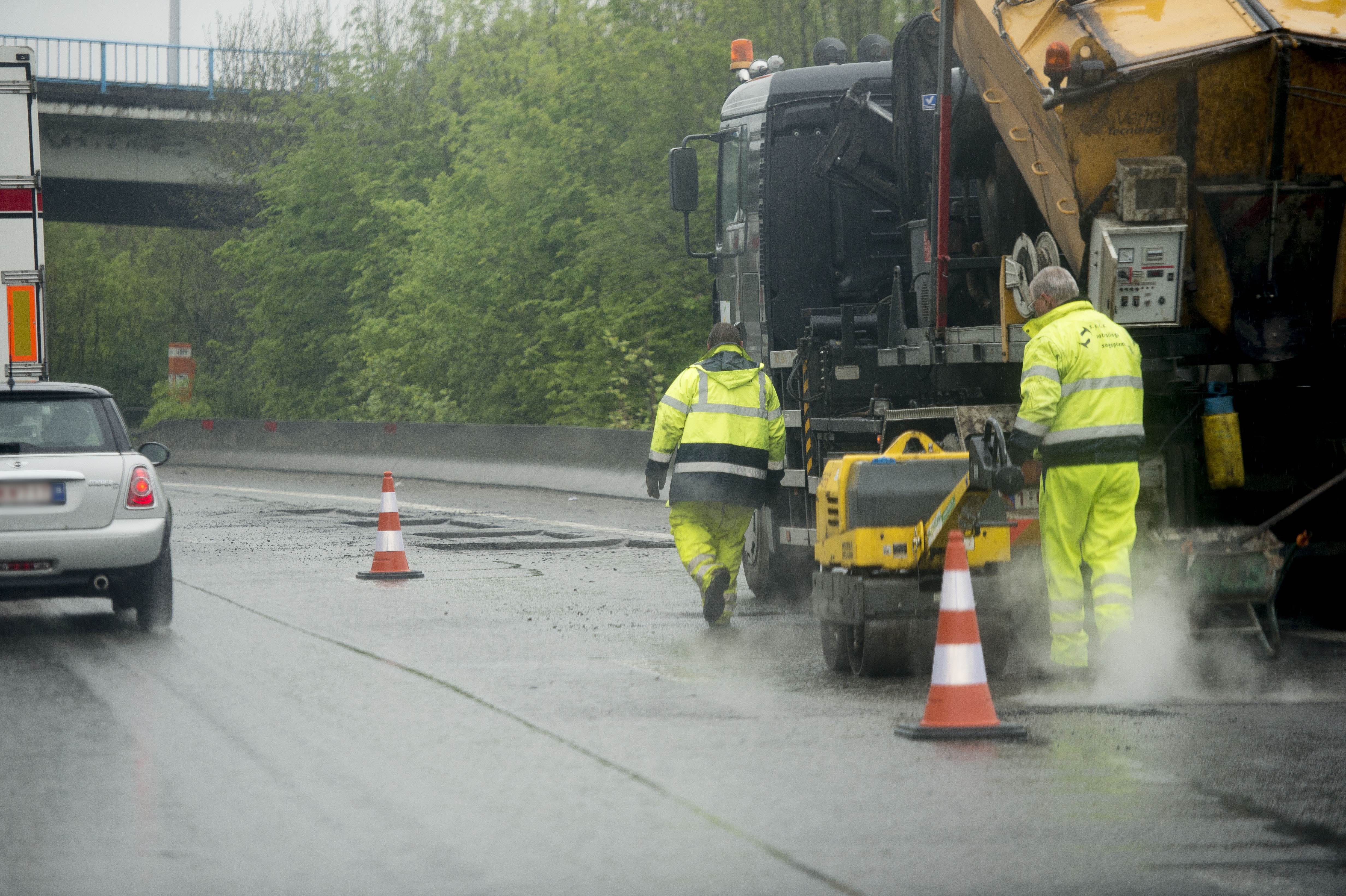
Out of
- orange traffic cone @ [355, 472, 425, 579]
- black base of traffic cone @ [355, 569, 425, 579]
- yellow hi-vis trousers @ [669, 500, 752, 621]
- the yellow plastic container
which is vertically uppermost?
the yellow plastic container

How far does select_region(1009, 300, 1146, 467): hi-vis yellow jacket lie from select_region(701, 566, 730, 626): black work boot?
8.86ft

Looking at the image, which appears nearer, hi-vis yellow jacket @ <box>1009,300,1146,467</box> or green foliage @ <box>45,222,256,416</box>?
hi-vis yellow jacket @ <box>1009,300,1146,467</box>

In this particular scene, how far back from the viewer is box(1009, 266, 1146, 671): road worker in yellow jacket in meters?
8.53

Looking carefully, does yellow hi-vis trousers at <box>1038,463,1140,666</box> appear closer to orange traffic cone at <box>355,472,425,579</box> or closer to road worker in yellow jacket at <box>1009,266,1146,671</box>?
road worker in yellow jacket at <box>1009,266,1146,671</box>

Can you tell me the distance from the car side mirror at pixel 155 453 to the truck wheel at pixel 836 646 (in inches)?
175

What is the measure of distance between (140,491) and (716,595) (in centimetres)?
333

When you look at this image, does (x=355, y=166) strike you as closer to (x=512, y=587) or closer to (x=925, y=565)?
(x=512, y=587)

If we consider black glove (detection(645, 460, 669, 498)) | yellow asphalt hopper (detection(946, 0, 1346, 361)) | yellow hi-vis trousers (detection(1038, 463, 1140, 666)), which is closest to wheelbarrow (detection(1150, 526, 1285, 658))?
yellow hi-vis trousers (detection(1038, 463, 1140, 666))

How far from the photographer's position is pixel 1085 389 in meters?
8.58

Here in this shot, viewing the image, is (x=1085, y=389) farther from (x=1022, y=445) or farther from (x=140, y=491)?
(x=140, y=491)

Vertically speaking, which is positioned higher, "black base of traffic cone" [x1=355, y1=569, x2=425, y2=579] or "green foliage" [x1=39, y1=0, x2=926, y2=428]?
"green foliage" [x1=39, y1=0, x2=926, y2=428]

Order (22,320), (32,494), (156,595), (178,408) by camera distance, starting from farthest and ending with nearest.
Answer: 1. (178,408)
2. (22,320)
3. (156,595)
4. (32,494)

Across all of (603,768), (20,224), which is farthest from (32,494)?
(20,224)

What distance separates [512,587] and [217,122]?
3120cm
